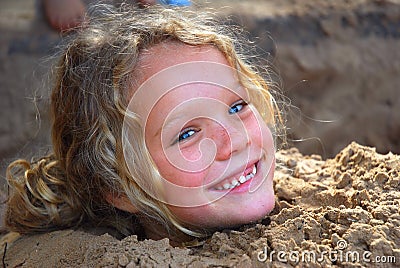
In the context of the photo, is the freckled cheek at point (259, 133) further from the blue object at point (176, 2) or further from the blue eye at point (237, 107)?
the blue object at point (176, 2)

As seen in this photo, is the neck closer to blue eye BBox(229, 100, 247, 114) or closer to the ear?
the ear

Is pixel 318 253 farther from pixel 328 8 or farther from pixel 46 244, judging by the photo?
pixel 328 8

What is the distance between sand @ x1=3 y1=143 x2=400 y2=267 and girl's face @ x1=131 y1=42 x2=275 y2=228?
0.24 feet

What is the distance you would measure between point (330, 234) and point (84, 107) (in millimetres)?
744

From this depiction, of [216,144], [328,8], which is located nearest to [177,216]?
[216,144]

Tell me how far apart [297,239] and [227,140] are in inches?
12.2

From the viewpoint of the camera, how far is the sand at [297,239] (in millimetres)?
1502

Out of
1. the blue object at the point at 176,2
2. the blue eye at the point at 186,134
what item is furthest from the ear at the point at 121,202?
the blue object at the point at 176,2

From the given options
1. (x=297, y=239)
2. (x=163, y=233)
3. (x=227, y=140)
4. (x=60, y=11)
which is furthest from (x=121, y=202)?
(x=60, y=11)

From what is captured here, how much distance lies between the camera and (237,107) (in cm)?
180

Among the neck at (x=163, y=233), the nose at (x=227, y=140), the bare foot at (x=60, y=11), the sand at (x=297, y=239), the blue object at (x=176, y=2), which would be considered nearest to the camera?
the sand at (x=297, y=239)

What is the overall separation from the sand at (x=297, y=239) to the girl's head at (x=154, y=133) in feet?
0.33

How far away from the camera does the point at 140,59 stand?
1778 millimetres

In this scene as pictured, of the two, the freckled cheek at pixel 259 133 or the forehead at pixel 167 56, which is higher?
the forehead at pixel 167 56
